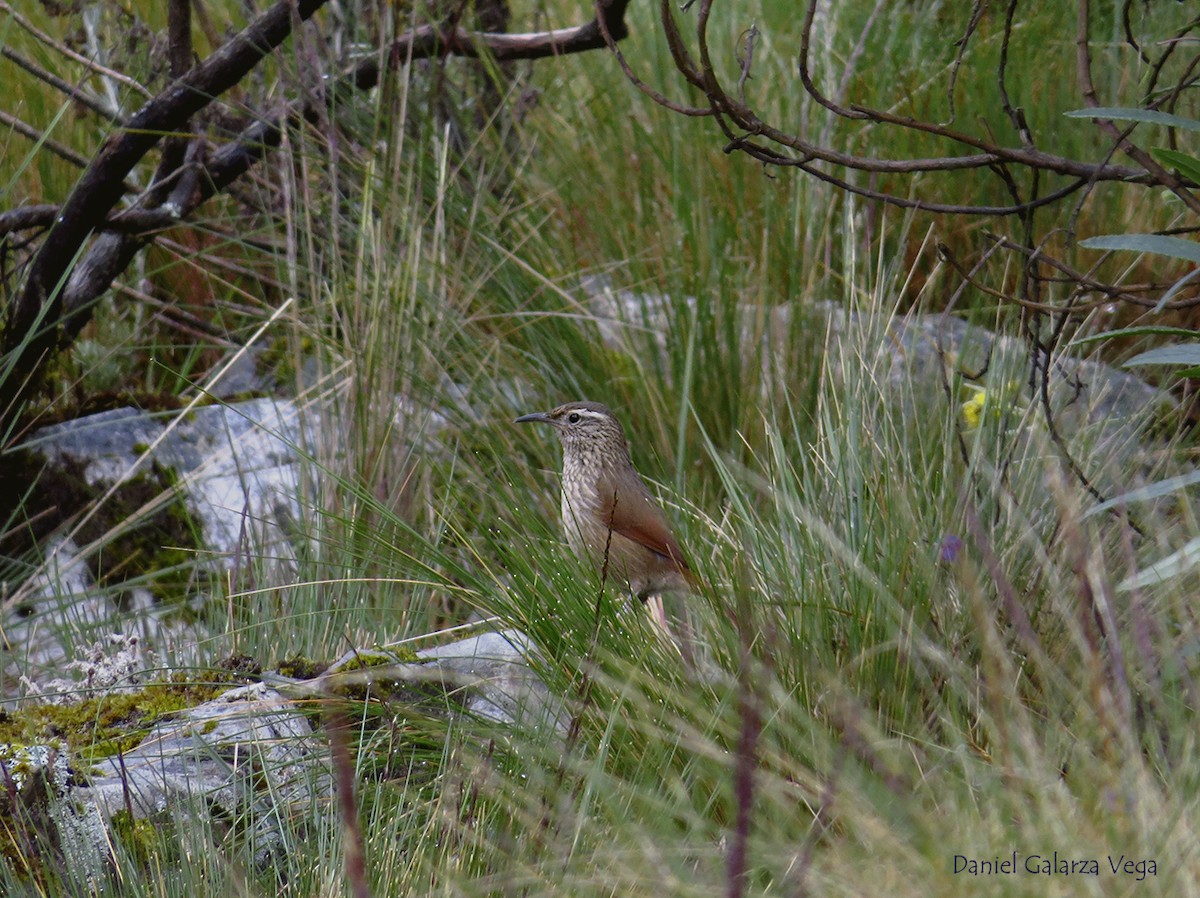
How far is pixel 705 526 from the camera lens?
3467mm

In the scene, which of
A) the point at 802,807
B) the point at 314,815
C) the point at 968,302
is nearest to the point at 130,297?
the point at 968,302

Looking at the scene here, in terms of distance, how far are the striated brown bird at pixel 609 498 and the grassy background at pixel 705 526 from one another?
0.15 metres

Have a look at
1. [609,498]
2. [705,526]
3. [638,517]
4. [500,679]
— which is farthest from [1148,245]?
[609,498]

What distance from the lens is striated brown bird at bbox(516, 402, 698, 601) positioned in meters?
3.88

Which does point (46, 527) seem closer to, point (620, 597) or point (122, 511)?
point (122, 511)

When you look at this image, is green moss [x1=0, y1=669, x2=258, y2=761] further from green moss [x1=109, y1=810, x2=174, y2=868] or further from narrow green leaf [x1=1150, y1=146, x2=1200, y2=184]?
narrow green leaf [x1=1150, y1=146, x2=1200, y2=184]

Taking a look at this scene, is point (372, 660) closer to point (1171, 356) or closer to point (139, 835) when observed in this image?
point (139, 835)

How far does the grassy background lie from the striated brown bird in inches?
6.0

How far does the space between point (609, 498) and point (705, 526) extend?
29.2 inches

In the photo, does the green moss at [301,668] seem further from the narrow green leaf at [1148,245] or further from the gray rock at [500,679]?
the narrow green leaf at [1148,245]

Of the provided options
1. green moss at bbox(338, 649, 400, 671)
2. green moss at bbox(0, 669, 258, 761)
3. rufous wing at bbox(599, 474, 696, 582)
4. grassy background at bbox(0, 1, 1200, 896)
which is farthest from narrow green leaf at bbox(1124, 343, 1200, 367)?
green moss at bbox(0, 669, 258, 761)

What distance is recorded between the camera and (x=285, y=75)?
16.8 ft

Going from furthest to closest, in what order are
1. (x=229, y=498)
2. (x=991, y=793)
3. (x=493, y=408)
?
1. (x=229, y=498)
2. (x=493, y=408)
3. (x=991, y=793)

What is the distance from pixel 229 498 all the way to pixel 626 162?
1943 millimetres
